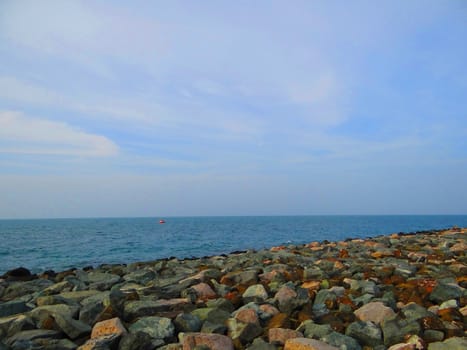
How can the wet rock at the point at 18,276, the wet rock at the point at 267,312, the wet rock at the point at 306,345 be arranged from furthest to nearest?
the wet rock at the point at 18,276
the wet rock at the point at 267,312
the wet rock at the point at 306,345

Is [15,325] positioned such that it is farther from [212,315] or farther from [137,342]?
[212,315]

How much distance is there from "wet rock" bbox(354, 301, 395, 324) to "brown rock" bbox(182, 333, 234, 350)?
5.20 feet

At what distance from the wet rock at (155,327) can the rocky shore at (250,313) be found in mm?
10

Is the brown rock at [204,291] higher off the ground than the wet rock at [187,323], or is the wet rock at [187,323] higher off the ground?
the brown rock at [204,291]

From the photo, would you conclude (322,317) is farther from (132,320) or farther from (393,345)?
(132,320)

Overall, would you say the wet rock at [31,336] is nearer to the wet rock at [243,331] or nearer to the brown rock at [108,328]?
the brown rock at [108,328]

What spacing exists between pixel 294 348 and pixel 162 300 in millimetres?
2026

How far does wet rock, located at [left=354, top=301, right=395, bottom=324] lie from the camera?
4180 millimetres

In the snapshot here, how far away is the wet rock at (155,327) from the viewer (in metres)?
3.86

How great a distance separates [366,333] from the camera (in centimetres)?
384

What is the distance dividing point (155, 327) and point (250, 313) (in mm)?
1029

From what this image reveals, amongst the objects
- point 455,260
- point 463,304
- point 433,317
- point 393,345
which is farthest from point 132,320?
point 455,260

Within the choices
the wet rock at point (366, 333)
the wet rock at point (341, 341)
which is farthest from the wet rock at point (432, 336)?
the wet rock at point (341, 341)

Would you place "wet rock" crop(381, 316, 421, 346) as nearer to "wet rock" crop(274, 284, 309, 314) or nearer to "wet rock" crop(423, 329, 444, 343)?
"wet rock" crop(423, 329, 444, 343)
